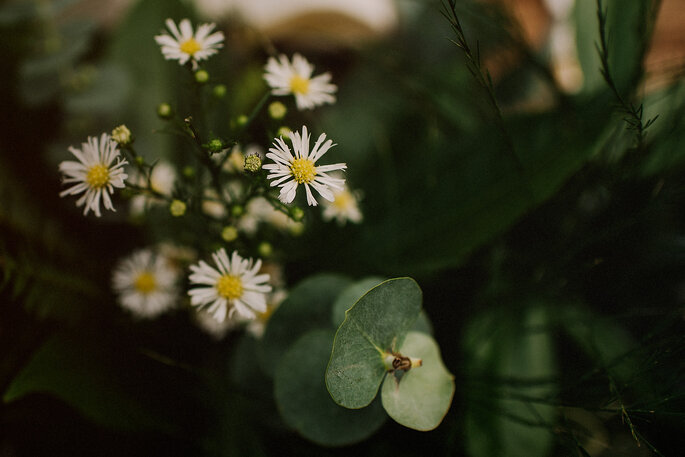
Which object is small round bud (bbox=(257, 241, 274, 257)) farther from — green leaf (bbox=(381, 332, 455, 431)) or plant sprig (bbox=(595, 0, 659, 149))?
plant sprig (bbox=(595, 0, 659, 149))

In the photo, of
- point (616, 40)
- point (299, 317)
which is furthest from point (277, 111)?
point (616, 40)

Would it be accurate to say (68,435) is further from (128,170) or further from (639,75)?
(639,75)

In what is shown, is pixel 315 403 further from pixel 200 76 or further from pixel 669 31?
pixel 669 31

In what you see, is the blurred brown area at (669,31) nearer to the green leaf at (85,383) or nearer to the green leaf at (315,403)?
the green leaf at (315,403)

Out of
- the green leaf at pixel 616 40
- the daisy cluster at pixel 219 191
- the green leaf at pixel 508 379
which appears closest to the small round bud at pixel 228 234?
the daisy cluster at pixel 219 191

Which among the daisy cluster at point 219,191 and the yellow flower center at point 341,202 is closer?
the daisy cluster at point 219,191

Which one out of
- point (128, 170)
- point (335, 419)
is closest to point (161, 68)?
point (128, 170)

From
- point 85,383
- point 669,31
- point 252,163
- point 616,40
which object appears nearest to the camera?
point 252,163

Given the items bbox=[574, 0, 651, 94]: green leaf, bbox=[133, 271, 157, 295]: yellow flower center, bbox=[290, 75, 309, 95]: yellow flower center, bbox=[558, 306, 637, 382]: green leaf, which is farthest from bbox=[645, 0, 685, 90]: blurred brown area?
bbox=[133, 271, 157, 295]: yellow flower center
